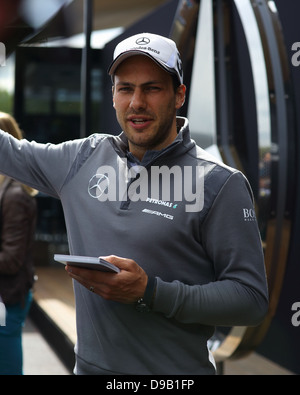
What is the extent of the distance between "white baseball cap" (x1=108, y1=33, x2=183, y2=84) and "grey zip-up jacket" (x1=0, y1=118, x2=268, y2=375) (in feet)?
0.60

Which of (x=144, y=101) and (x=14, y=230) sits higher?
(x=144, y=101)

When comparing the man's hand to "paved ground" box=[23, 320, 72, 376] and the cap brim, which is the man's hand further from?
"paved ground" box=[23, 320, 72, 376]

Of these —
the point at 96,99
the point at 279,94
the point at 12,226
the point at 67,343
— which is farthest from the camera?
the point at 96,99

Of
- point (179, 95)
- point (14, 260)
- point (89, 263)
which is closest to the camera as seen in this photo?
point (89, 263)

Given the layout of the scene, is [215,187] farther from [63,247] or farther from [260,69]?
[63,247]

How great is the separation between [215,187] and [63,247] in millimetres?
7034

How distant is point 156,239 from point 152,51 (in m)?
0.46

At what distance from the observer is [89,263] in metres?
1.36

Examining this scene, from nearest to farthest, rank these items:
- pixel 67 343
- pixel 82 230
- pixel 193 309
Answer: pixel 193 309 < pixel 82 230 < pixel 67 343

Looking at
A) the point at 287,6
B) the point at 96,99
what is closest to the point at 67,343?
the point at 287,6

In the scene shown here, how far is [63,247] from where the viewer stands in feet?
27.5

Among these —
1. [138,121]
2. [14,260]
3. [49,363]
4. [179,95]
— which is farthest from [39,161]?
[49,363]

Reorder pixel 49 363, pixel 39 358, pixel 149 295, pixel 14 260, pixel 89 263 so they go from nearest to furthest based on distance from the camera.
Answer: pixel 89 263 → pixel 149 295 → pixel 14 260 → pixel 49 363 → pixel 39 358

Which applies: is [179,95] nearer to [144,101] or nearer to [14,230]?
[144,101]
